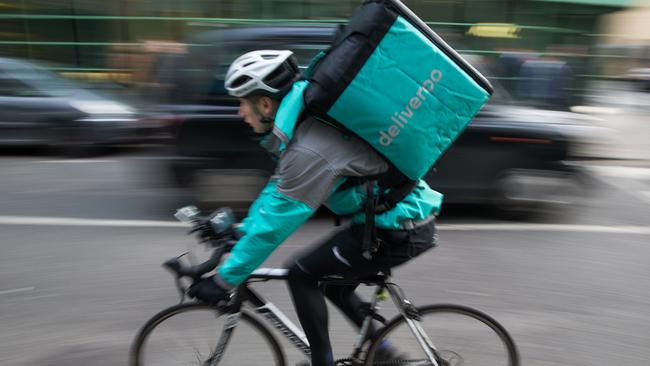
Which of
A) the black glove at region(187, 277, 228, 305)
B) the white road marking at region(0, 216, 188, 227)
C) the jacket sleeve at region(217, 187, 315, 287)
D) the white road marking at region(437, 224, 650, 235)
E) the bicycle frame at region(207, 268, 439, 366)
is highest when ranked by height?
the jacket sleeve at region(217, 187, 315, 287)

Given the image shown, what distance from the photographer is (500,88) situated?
5938 mm

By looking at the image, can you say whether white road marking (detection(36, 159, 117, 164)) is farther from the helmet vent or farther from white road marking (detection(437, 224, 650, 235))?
the helmet vent

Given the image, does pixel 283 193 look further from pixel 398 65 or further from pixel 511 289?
pixel 511 289

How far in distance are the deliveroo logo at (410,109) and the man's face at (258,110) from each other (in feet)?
1.58

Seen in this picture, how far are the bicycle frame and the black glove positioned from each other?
22 cm

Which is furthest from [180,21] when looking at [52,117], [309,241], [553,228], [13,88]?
[553,228]

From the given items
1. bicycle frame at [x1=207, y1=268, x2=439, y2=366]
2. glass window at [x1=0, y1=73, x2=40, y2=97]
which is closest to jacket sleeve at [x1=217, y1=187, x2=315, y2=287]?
bicycle frame at [x1=207, y1=268, x2=439, y2=366]

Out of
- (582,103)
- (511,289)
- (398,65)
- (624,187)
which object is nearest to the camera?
(398,65)

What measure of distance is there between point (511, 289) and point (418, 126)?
2493 mm

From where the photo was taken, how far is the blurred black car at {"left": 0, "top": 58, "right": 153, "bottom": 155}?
8328 mm

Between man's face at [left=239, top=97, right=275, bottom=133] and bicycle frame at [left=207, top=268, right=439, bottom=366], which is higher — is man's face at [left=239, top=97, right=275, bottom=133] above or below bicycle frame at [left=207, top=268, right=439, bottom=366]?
above

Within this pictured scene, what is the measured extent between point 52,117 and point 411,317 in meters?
7.21

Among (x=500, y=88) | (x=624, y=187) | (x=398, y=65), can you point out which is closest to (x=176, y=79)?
(x=500, y=88)

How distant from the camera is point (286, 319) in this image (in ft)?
8.93
